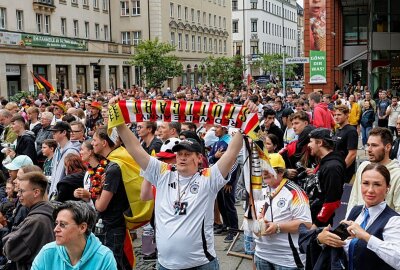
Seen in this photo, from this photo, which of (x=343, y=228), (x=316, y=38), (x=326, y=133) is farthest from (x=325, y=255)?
(x=316, y=38)

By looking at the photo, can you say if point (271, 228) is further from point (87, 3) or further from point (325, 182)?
point (87, 3)

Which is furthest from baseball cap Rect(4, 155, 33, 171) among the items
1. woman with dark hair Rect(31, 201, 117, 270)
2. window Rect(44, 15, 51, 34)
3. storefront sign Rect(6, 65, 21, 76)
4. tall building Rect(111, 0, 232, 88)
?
tall building Rect(111, 0, 232, 88)

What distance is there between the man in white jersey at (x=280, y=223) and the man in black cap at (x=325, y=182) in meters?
0.43

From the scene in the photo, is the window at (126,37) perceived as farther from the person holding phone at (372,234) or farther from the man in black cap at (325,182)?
the person holding phone at (372,234)

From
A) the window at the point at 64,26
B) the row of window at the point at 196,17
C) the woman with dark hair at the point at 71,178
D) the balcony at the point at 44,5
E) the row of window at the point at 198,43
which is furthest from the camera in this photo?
the row of window at the point at 198,43

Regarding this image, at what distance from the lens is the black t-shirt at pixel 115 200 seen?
563 centimetres

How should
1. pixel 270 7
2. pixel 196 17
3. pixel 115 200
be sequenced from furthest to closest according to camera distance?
pixel 270 7, pixel 196 17, pixel 115 200

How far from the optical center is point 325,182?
534 cm

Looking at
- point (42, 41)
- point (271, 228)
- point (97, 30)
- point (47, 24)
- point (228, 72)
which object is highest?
point (97, 30)

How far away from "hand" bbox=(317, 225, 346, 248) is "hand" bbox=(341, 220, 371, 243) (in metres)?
0.10

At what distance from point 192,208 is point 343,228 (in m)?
1.28

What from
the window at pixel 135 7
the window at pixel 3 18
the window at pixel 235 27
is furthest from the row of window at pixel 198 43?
the window at pixel 3 18

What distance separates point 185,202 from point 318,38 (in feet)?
77.4

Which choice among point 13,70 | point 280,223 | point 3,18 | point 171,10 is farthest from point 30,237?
point 171,10
